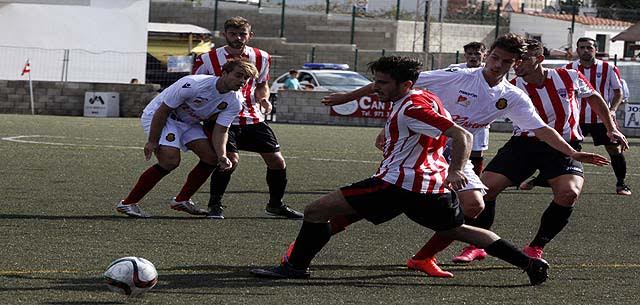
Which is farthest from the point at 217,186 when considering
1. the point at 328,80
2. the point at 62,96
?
the point at 328,80

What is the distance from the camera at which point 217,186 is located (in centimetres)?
1100

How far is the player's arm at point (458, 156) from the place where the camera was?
7.12 meters

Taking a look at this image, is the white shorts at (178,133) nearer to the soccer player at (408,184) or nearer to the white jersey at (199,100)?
the white jersey at (199,100)

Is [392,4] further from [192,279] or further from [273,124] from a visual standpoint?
[192,279]

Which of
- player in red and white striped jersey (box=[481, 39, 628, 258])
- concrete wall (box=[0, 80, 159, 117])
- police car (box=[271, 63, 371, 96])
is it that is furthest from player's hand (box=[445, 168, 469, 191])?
police car (box=[271, 63, 371, 96])

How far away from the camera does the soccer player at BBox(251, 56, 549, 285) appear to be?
23.9 feet

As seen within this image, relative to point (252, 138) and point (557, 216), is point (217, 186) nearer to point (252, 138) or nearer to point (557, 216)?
point (252, 138)

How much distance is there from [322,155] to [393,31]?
2940 cm

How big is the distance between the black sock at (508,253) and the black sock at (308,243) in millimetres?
998

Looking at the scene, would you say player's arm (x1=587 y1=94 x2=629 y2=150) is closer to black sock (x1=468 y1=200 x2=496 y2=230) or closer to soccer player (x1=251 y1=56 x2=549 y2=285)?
black sock (x1=468 y1=200 x2=496 y2=230)

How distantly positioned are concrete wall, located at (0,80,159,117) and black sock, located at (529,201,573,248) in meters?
22.8

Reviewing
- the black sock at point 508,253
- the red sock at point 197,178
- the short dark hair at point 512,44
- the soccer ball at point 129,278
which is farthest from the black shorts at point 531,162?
the soccer ball at point 129,278

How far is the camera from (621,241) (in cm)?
1022

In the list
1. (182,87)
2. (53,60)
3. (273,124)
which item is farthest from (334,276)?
(53,60)
